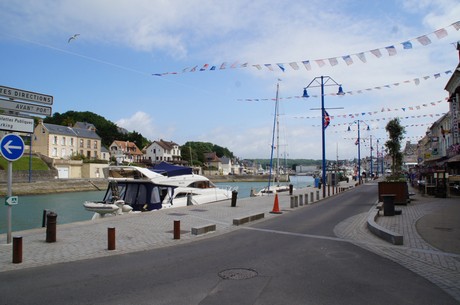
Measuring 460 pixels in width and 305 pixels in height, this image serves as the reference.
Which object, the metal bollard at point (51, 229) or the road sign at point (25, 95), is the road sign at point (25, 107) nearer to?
the road sign at point (25, 95)

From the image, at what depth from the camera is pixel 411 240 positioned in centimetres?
1028

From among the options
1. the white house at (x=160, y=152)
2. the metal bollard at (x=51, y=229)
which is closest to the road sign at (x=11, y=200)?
the metal bollard at (x=51, y=229)

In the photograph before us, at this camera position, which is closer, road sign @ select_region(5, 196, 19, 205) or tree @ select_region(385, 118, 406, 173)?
road sign @ select_region(5, 196, 19, 205)

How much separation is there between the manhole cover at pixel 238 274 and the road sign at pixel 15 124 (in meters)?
6.79

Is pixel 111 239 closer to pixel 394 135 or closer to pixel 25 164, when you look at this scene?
pixel 394 135

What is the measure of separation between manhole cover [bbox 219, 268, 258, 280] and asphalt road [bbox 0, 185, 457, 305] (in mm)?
18

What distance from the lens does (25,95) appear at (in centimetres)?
1017

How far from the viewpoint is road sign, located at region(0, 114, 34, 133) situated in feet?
31.9

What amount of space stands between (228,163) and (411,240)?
485 ft

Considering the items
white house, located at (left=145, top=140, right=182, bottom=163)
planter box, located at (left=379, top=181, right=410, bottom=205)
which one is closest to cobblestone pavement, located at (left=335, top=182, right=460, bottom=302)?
planter box, located at (left=379, top=181, right=410, bottom=205)

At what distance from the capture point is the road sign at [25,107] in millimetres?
9736

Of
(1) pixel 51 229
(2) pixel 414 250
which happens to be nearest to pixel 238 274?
(2) pixel 414 250

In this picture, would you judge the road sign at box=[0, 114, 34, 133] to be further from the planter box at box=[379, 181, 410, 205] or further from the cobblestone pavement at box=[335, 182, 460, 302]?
the planter box at box=[379, 181, 410, 205]

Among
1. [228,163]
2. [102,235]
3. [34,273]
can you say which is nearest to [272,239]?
[102,235]
